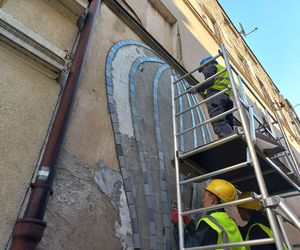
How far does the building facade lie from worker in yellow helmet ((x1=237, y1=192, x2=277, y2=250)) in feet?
2.41

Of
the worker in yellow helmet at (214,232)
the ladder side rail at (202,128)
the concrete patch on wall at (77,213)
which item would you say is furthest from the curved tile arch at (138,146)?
the ladder side rail at (202,128)

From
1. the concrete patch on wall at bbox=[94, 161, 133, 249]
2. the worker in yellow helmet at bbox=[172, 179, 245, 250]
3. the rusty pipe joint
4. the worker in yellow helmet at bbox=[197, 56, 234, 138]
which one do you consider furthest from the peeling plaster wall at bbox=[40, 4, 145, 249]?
the worker in yellow helmet at bbox=[197, 56, 234, 138]

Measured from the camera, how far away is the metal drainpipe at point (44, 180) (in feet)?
6.09

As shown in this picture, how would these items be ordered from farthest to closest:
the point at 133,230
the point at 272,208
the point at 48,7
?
the point at 48,7 → the point at 133,230 → the point at 272,208

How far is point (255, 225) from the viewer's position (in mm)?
2549

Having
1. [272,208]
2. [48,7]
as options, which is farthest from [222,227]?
[48,7]

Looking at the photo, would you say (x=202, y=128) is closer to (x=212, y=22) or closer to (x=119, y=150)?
(x=119, y=150)

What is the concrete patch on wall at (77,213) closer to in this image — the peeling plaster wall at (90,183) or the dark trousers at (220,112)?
the peeling plaster wall at (90,183)

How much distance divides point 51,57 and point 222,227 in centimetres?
208

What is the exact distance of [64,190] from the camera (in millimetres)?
2303

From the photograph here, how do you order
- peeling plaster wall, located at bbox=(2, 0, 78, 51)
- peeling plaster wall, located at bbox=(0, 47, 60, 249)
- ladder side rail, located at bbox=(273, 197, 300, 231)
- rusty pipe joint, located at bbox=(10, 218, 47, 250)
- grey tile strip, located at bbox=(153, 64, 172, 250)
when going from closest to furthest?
ladder side rail, located at bbox=(273, 197, 300, 231), rusty pipe joint, located at bbox=(10, 218, 47, 250), peeling plaster wall, located at bbox=(0, 47, 60, 249), peeling plaster wall, located at bbox=(2, 0, 78, 51), grey tile strip, located at bbox=(153, 64, 172, 250)

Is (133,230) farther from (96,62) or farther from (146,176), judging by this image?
(96,62)

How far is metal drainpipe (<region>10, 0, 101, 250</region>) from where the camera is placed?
186cm

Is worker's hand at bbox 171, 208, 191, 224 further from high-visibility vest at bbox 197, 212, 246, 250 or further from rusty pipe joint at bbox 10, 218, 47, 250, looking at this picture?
rusty pipe joint at bbox 10, 218, 47, 250
